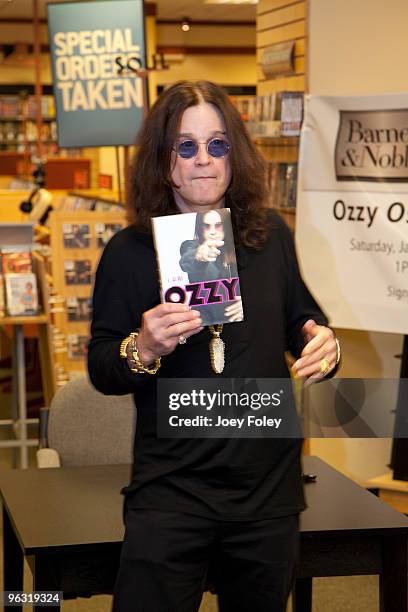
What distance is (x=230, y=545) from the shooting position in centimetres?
173

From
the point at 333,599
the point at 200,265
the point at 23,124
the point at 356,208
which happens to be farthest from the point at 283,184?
the point at 23,124

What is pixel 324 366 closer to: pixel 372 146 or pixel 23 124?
pixel 372 146

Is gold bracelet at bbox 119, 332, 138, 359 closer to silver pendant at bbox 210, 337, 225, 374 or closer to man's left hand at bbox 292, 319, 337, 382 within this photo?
silver pendant at bbox 210, 337, 225, 374

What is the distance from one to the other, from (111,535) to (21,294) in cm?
330

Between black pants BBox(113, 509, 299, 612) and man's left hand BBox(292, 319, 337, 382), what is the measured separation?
263 millimetres

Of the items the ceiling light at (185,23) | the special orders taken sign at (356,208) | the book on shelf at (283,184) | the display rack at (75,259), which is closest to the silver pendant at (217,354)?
the special orders taken sign at (356,208)

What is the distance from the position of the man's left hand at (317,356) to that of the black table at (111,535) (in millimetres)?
654

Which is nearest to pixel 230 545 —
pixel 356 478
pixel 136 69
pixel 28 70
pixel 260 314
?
pixel 260 314

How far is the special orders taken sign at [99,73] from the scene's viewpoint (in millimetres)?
5961

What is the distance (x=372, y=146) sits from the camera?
4.18 m

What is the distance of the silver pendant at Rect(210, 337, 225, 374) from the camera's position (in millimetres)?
1731

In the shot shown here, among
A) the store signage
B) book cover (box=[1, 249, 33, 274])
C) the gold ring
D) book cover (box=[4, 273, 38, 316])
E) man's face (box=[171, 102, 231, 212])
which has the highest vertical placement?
the store signage

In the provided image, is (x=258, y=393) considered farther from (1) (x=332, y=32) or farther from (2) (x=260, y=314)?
(1) (x=332, y=32)

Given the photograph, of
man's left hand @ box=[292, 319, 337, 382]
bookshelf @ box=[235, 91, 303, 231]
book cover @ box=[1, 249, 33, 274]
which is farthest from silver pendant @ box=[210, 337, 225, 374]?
book cover @ box=[1, 249, 33, 274]
